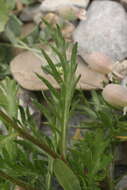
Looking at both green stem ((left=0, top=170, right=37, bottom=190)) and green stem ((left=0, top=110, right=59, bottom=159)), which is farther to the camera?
green stem ((left=0, top=170, right=37, bottom=190))

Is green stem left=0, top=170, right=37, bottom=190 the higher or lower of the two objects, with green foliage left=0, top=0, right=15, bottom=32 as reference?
lower

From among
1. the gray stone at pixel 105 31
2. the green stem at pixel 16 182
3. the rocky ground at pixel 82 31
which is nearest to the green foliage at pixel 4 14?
the rocky ground at pixel 82 31

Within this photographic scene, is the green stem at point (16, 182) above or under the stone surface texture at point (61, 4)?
under

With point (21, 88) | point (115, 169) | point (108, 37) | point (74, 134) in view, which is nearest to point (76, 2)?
point (108, 37)

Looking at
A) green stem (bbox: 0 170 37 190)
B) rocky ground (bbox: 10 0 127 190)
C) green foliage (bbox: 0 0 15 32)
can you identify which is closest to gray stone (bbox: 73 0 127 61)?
rocky ground (bbox: 10 0 127 190)

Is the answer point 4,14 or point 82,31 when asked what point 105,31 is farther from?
point 4,14

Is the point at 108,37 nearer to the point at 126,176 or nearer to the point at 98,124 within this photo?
the point at 98,124

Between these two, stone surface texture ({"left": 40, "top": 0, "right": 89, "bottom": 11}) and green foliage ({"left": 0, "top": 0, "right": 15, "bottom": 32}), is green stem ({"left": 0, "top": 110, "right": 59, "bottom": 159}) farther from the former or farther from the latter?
stone surface texture ({"left": 40, "top": 0, "right": 89, "bottom": 11})

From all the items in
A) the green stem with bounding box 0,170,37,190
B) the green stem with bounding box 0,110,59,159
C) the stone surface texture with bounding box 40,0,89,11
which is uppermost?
the green stem with bounding box 0,110,59,159

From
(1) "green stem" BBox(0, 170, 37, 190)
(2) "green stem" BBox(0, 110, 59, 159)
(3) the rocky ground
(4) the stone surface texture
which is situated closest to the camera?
(2) "green stem" BBox(0, 110, 59, 159)

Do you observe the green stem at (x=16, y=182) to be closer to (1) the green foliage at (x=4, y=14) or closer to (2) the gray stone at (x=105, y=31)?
(2) the gray stone at (x=105, y=31)
